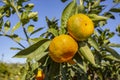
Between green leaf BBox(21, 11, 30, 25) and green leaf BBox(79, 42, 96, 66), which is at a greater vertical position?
green leaf BBox(21, 11, 30, 25)

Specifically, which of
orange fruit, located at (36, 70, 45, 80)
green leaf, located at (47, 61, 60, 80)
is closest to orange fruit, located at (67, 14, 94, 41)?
green leaf, located at (47, 61, 60, 80)

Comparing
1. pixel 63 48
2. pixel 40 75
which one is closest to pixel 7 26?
pixel 40 75

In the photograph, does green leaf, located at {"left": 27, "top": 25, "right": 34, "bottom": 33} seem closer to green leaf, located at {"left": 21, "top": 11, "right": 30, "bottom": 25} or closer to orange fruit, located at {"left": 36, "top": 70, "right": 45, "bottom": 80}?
green leaf, located at {"left": 21, "top": 11, "right": 30, "bottom": 25}

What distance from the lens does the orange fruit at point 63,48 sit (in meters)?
1.34

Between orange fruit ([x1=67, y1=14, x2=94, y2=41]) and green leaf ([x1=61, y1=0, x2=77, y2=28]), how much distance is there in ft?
0.30

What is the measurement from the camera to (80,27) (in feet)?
4.50

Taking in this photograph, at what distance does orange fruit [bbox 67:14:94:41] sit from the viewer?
136 cm

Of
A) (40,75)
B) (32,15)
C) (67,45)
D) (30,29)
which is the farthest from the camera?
(30,29)

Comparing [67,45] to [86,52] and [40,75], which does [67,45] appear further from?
[40,75]

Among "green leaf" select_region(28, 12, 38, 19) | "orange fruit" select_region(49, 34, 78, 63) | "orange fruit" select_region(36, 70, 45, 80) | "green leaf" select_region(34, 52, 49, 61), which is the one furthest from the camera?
"green leaf" select_region(28, 12, 38, 19)

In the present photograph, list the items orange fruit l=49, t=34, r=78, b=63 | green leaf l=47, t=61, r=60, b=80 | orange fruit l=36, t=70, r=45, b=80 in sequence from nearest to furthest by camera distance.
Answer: orange fruit l=49, t=34, r=78, b=63 → green leaf l=47, t=61, r=60, b=80 → orange fruit l=36, t=70, r=45, b=80

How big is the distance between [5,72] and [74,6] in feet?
8.51

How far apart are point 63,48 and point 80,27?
0.42 ft

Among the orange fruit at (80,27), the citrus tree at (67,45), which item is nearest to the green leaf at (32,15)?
the citrus tree at (67,45)
